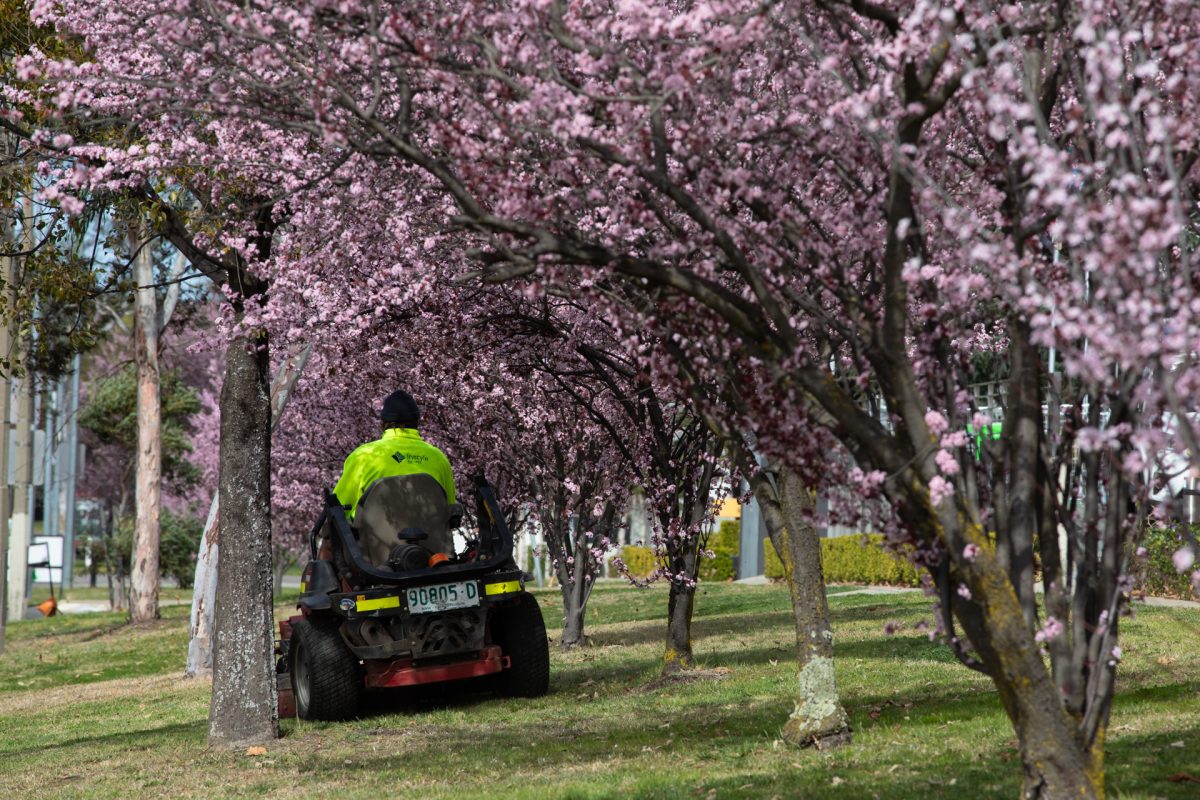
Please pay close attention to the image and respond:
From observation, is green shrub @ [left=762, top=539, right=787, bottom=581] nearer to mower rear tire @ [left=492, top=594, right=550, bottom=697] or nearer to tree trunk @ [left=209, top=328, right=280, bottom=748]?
mower rear tire @ [left=492, top=594, right=550, bottom=697]

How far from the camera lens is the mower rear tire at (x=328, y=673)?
11.1 m

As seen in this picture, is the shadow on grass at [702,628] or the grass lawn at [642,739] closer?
the grass lawn at [642,739]

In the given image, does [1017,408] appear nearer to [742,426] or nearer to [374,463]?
[742,426]

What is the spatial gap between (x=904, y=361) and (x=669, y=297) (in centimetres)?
100

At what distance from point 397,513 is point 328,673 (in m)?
1.35

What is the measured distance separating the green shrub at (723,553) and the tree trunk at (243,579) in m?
27.9

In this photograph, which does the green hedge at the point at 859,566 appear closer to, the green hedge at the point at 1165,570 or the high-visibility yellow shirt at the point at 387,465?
the green hedge at the point at 1165,570

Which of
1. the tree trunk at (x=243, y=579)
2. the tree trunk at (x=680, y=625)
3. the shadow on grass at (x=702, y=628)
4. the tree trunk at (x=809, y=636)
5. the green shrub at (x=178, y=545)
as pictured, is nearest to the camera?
the tree trunk at (x=809, y=636)

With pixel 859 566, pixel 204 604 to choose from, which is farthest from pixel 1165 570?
pixel 204 604

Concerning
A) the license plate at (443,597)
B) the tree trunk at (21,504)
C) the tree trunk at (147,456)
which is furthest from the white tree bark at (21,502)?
the license plate at (443,597)

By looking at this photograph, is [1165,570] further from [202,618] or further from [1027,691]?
[1027,691]

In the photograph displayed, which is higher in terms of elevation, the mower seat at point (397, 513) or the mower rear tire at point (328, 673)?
the mower seat at point (397, 513)

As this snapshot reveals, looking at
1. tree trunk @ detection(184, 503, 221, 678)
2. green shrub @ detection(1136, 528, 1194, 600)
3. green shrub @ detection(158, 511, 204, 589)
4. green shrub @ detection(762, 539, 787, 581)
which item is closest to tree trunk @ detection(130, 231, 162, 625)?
tree trunk @ detection(184, 503, 221, 678)

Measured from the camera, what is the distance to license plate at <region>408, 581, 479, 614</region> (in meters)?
10.7
